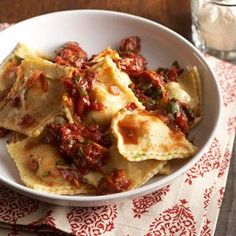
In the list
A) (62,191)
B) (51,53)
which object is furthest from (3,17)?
(62,191)

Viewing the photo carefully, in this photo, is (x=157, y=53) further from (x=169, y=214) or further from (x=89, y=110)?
(x=169, y=214)

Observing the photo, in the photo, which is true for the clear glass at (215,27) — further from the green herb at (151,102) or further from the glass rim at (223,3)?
the green herb at (151,102)

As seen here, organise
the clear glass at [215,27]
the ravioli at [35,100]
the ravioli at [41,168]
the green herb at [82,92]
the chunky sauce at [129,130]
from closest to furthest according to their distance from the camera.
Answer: the ravioli at [41,168] < the chunky sauce at [129,130] < the green herb at [82,92] < the ravioli at [35,100] < the clear glass at [215,27]

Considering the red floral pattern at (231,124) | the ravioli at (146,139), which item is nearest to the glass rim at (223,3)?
the red floral pattern at (231,124)

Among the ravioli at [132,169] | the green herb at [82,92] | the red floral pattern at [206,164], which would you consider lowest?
the red floral pattern at [206,164]

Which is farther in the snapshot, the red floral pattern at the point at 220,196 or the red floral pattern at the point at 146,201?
the red floral pattern at the point at 220,196

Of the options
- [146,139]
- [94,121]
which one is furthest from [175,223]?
[94,121]
